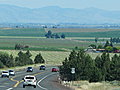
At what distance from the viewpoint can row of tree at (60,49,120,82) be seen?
75.9 meters

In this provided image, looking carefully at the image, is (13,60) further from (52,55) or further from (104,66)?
(52,55)

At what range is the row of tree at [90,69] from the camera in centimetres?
7588

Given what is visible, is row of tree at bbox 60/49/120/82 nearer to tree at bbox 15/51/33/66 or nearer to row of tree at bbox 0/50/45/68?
row of tree at bbox 0/50/45/68

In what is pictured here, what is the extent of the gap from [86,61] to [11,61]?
43252 mm

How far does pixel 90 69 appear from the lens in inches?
2995

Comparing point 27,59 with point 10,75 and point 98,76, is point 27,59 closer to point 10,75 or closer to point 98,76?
point 10,75

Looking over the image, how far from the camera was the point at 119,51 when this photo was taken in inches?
7682

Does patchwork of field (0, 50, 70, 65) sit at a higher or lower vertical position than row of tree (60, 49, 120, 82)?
lower

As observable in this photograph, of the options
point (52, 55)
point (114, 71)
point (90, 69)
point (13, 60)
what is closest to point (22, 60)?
point (13, 60)

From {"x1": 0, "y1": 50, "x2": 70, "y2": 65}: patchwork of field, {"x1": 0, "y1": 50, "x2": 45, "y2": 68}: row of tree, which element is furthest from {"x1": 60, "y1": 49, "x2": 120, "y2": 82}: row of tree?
{"x1": 0, "y1": 50, "x2": 70, "y2": 65}: patchwork of field

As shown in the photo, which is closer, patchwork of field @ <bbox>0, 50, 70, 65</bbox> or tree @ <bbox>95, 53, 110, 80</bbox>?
tree @ <bbox>95, 53, 110, 80</bbox>

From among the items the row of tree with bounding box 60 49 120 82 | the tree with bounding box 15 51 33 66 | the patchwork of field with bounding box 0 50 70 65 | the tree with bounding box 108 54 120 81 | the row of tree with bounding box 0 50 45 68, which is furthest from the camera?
the patchwork of field with bounding box 0 50 70 65

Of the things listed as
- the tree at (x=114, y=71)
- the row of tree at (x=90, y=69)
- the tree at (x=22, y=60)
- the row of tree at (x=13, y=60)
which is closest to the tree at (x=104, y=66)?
the row of tree at (x=90, y=69)

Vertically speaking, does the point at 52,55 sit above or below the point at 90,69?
below
